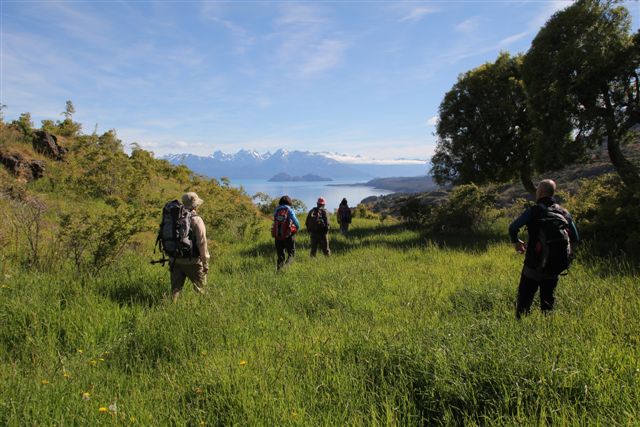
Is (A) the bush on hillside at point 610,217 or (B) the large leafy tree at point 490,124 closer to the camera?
(A) the bush on hillside at point 610,217

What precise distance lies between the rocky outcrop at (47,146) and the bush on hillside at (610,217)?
67.2 ft

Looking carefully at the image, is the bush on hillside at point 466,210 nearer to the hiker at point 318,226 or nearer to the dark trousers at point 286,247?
the hiker at point 318,226

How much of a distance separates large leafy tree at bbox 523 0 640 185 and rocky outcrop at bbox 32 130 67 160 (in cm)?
2090

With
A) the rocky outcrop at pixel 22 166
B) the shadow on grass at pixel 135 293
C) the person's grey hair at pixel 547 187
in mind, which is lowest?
the shadow on grass at pixel 135 293

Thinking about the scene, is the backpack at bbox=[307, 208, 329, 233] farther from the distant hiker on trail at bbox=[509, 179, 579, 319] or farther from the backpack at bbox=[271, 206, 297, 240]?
the distant hiker on trail at bbox=[509, 179, 579, 319]

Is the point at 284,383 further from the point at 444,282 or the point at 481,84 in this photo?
the point at 481,84

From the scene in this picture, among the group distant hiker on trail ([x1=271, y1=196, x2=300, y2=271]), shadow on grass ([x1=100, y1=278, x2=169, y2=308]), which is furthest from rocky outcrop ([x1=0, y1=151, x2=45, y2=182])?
distant hiker on trail ([x1=271, y1=196, x2=300, y2=271])

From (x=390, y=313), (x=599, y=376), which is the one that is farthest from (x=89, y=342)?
(x=599, y=376)

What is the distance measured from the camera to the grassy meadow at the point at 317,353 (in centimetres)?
290

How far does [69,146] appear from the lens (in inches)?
696

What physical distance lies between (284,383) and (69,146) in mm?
19287

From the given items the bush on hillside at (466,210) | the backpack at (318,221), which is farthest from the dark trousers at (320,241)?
the bush on hillside at (466,210)

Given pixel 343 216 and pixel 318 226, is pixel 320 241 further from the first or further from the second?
pixel 343 216

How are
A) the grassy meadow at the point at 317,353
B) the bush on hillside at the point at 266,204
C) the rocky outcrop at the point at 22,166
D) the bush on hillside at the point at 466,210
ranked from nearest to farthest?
the grassy meadow at the point at 317,353
the rocky outcrop at the point at 22,166
the bush on hillside at the point at 466,210
the bush on hillside at the point at 266,204
